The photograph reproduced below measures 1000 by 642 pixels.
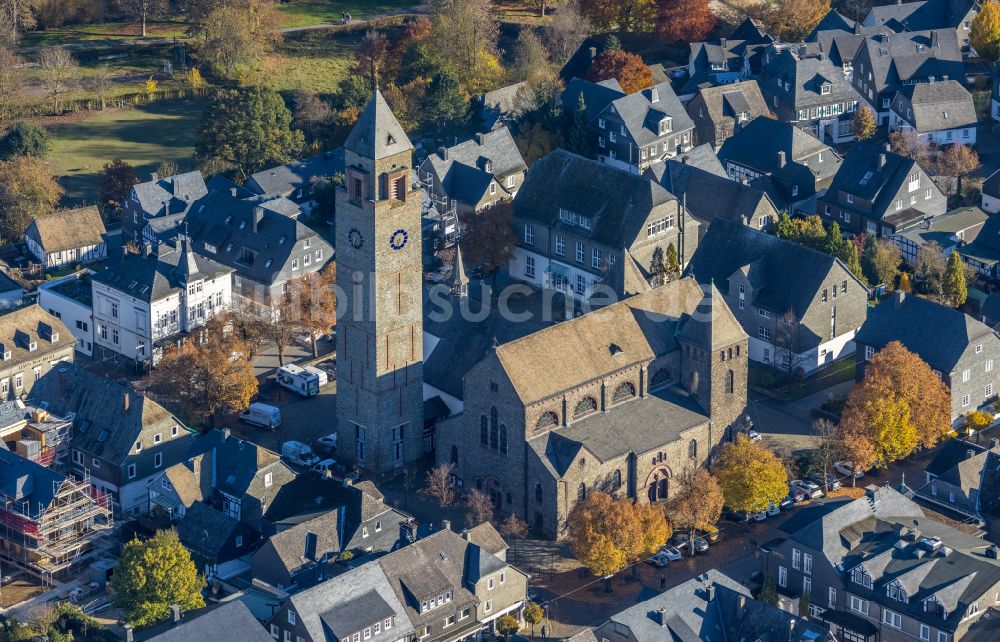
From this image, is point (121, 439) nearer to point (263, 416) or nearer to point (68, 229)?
point (263, 416)

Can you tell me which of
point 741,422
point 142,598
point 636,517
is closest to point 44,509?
point 142,598

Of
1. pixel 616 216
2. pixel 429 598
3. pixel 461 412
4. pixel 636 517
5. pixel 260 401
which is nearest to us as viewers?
pixel 429 598

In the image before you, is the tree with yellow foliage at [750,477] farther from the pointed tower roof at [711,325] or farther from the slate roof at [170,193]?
the slate roof at [170,193]

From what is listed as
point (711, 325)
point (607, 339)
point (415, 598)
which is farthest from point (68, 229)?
point (415, 598)

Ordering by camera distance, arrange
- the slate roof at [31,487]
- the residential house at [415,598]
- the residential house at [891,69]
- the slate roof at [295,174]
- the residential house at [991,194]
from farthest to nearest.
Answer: the residential house at [891,69] → the slate roof at [295,174] → the residential house at [991,194] → the slate roof at [31,487] → the residential house at [415,598]

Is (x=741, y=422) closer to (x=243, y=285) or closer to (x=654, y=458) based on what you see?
(x=654, y=458)

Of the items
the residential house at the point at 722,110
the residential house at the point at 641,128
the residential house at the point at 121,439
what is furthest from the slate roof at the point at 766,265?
the residential house at the point at 121,439
